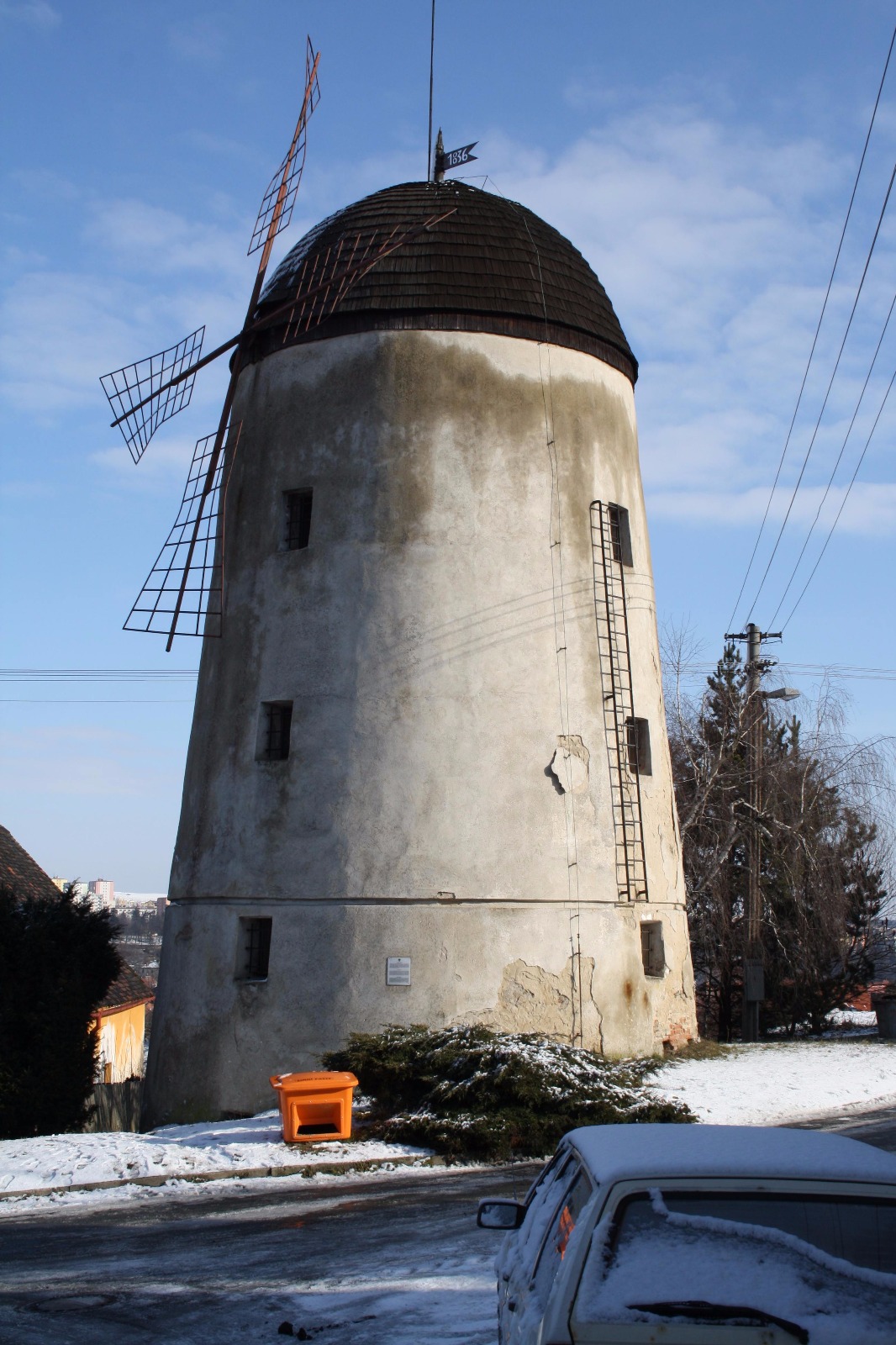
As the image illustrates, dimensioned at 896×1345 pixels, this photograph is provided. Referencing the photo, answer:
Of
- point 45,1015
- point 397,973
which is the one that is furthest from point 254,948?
point 45,1015

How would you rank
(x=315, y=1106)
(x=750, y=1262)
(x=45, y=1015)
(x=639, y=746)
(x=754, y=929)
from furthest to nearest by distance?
1. (x=754, y=929)
2. (x=639, y=746)
3. (x=45, y=1015)
4. (x=315, y=1106)
5. (x=750, y=1262)

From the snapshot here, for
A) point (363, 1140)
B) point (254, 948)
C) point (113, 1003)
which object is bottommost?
point (363, 1140)

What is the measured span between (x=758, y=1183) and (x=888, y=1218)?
41 centimetres

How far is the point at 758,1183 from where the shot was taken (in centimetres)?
381

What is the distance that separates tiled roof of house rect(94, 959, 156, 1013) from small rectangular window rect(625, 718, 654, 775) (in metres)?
14.7

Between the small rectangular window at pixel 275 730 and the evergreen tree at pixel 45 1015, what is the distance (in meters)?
3.48

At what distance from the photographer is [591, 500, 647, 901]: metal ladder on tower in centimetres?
1819

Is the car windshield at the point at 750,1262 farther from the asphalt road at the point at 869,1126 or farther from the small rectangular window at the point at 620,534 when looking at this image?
the small rectangular window at the point at 620,534

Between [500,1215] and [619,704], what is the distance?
45.7 ft

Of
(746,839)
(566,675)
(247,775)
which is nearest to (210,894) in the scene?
(247,775)

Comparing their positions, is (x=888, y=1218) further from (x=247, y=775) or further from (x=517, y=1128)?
(x=247, y=775)

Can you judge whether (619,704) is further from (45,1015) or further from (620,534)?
(45,1015)

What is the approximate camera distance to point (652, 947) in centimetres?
1883

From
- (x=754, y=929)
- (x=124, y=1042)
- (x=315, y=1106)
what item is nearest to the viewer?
(x=315, y=1106)
